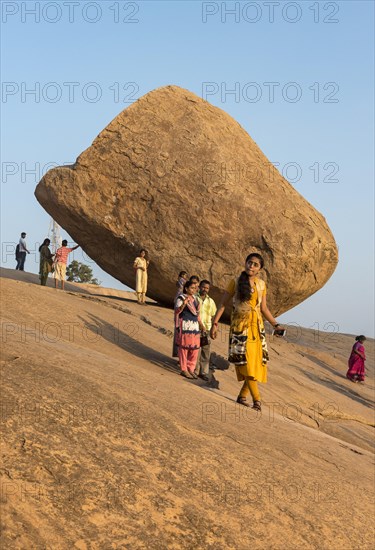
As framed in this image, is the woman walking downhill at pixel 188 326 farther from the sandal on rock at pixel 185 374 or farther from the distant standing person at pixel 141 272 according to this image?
the distant standing person at pixel 141 272

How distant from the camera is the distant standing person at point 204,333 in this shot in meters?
9.61

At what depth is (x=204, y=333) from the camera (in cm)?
975

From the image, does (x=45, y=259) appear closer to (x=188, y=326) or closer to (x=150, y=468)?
(x=188, y=326)

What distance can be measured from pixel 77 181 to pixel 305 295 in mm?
5581

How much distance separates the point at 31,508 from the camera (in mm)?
3426

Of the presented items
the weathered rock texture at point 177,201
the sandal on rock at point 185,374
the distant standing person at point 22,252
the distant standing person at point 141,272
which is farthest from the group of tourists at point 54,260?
the sandal on rock at point 185,374

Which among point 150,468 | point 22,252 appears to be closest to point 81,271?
point 22,252

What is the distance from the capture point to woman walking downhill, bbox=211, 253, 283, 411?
7152 mm

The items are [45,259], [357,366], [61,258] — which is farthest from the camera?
[357,366]

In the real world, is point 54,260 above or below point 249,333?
above

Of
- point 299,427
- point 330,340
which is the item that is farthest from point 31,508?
point 330,340

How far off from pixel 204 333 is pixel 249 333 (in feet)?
8.44

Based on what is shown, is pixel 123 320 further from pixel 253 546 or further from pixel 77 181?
pixel 253 546

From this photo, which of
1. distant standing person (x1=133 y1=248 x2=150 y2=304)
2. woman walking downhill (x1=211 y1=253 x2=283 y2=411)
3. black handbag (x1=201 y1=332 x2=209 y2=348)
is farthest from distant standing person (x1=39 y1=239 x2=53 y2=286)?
woman walking downhill (x1=211 y1=253 x2=283 y2=411)
